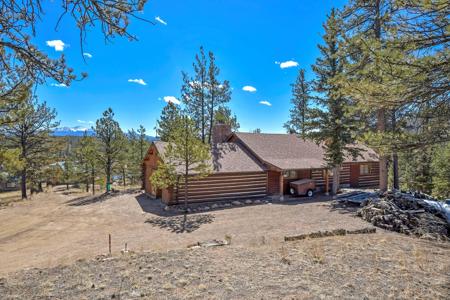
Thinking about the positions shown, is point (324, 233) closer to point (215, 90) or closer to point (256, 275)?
point (256, 275)

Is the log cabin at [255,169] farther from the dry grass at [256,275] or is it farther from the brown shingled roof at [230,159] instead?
the dry grass at [256,275]

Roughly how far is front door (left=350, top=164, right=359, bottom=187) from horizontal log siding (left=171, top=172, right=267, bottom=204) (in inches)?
366

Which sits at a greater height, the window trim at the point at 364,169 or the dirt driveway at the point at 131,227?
the window trim at the point at 364,169

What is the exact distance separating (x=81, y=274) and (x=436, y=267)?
8.02 meters

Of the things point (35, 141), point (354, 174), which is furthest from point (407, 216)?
point (35, 141)

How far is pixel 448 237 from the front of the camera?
31.9 feet

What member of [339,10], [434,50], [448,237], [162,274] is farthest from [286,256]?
[339,10]

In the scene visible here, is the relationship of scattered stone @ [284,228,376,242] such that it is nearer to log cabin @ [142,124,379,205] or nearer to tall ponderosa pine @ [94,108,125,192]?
log cabin @ [142,124,379,205]

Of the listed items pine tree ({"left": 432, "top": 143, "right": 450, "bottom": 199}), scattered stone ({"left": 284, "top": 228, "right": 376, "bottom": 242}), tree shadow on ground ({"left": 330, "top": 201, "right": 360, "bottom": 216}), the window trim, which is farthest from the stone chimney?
pine tree ({"left": 432, "top": 143, "right": 450, "bottom": 199})

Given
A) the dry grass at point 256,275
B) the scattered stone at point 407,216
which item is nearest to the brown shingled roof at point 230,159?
the scattered stone at point 407,216

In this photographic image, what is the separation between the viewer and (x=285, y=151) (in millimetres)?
22422

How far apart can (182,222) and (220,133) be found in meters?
11.6

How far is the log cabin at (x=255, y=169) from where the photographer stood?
1803 cm

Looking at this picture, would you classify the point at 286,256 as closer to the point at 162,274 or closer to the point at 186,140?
the point at 162,274
